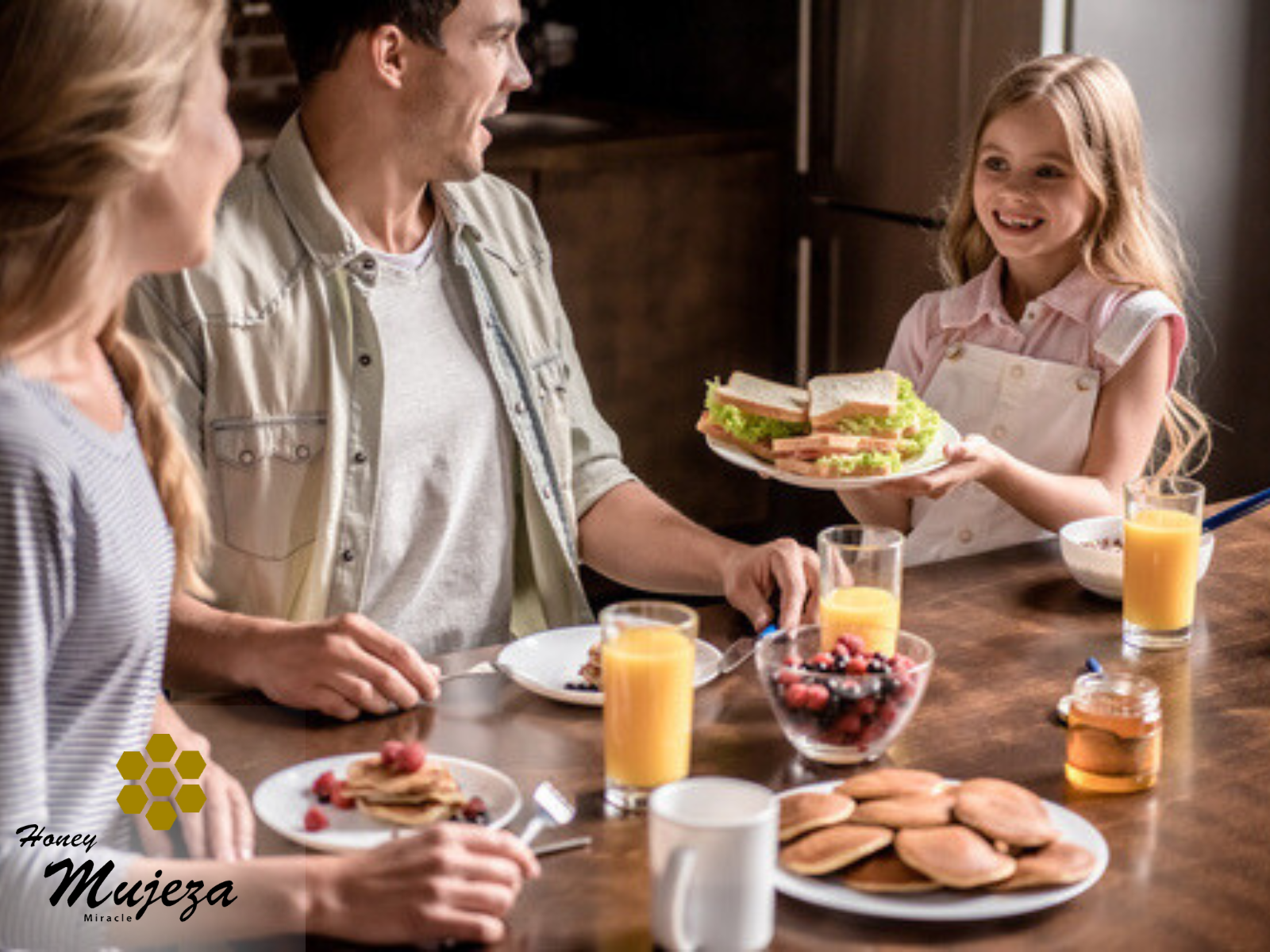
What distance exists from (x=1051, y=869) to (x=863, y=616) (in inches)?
17.8

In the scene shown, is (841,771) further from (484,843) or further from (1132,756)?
(484,843)

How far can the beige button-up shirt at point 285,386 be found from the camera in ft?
7.00

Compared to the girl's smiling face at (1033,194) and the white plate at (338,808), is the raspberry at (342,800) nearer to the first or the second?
the white plate at (338,808)

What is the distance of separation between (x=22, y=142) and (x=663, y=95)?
11.7ft

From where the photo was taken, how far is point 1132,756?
5.25ft

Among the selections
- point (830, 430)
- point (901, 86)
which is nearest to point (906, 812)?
point (830, 430)

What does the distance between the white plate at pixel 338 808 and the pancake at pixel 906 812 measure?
28cm

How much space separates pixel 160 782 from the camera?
1498mm

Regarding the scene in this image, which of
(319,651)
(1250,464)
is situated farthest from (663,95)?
(319,651)

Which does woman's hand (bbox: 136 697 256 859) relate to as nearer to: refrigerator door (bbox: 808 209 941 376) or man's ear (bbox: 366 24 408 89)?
man's ear (bbox: 366 24 408 89)

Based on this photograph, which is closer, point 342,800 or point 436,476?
point 342,800

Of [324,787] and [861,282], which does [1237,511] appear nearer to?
[324,787]

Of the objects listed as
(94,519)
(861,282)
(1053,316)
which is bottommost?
(861,282)

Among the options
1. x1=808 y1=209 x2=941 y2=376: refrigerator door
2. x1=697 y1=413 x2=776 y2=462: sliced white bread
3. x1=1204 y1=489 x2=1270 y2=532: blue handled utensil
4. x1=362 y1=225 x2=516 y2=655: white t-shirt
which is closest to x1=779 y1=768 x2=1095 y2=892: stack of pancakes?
x1=1204 y1=489 x2=1270 y2=532: blue handled utensil
